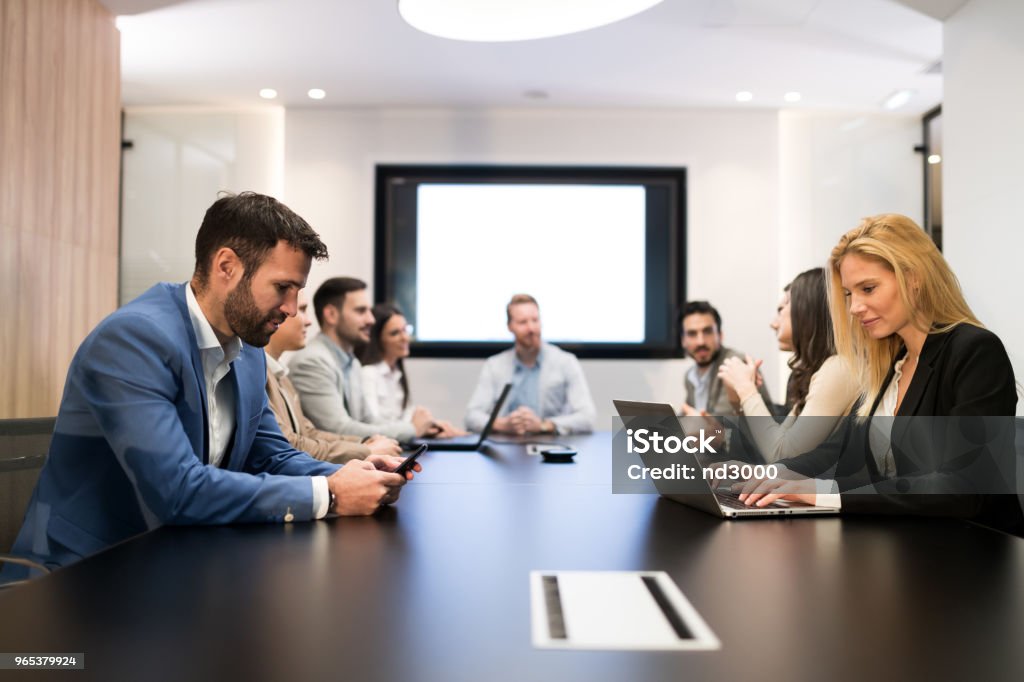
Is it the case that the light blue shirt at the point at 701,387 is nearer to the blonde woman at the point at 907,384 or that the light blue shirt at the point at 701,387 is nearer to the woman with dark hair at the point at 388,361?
the woman with dark hair at the point at 388,361

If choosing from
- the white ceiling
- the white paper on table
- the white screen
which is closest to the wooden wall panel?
the white ceiling

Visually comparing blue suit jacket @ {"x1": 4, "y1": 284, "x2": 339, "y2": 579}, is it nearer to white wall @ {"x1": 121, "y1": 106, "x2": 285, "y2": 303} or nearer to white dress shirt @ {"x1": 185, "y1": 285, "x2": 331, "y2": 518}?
white dress shirt @ {"x1": 185, "y1": 285, "x2": 331, "y2": 518}

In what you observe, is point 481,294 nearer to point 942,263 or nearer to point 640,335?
point 640,335

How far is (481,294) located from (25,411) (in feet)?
11.1

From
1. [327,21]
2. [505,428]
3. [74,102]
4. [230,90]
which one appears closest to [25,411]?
[74,102]

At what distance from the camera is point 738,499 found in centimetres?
175

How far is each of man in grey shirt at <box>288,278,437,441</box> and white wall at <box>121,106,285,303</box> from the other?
7.67 ft

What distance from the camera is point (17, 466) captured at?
186cm

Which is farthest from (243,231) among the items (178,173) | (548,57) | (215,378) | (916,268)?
(178,173)

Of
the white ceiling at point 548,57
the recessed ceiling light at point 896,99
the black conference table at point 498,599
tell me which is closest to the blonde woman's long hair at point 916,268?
the black conference table at point 498,599

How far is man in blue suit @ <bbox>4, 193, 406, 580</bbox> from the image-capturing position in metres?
1.53

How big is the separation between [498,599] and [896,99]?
5.76 meters

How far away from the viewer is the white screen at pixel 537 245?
245 inches

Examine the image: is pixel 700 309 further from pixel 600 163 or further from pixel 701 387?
pixel 600 163
